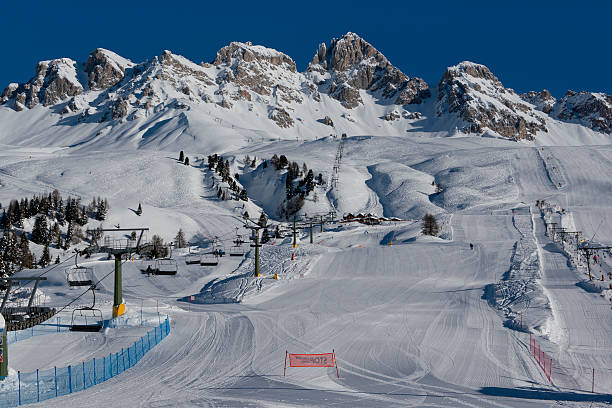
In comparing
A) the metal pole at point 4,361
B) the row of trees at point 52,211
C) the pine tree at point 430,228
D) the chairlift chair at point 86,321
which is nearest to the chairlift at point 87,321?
the chairlift chair at point 86,321

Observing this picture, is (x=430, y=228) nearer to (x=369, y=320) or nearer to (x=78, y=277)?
(x=369, y=320)

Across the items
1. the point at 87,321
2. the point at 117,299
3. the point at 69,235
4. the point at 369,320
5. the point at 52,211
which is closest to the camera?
the point at 369,320

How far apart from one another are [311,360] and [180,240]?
250 feet

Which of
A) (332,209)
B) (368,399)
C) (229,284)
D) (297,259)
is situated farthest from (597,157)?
(368,399)

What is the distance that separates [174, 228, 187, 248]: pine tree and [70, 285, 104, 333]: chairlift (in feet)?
187

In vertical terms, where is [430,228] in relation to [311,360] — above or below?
above

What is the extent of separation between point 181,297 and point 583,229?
2546 inches

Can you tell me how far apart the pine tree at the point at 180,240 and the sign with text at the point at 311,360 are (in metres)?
71.6

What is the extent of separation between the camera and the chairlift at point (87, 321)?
97.1ft

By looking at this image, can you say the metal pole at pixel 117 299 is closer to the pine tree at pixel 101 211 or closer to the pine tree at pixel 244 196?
the pine tree at pixel 101 211

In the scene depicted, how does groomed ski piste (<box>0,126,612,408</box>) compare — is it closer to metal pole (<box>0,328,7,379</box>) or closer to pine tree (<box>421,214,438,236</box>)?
pine tree (<box>421,214,438,236</box>)

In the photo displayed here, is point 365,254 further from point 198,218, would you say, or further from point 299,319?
point 198,218

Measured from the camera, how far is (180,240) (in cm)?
9619

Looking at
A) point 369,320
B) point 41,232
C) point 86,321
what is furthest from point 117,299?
point 41,232
